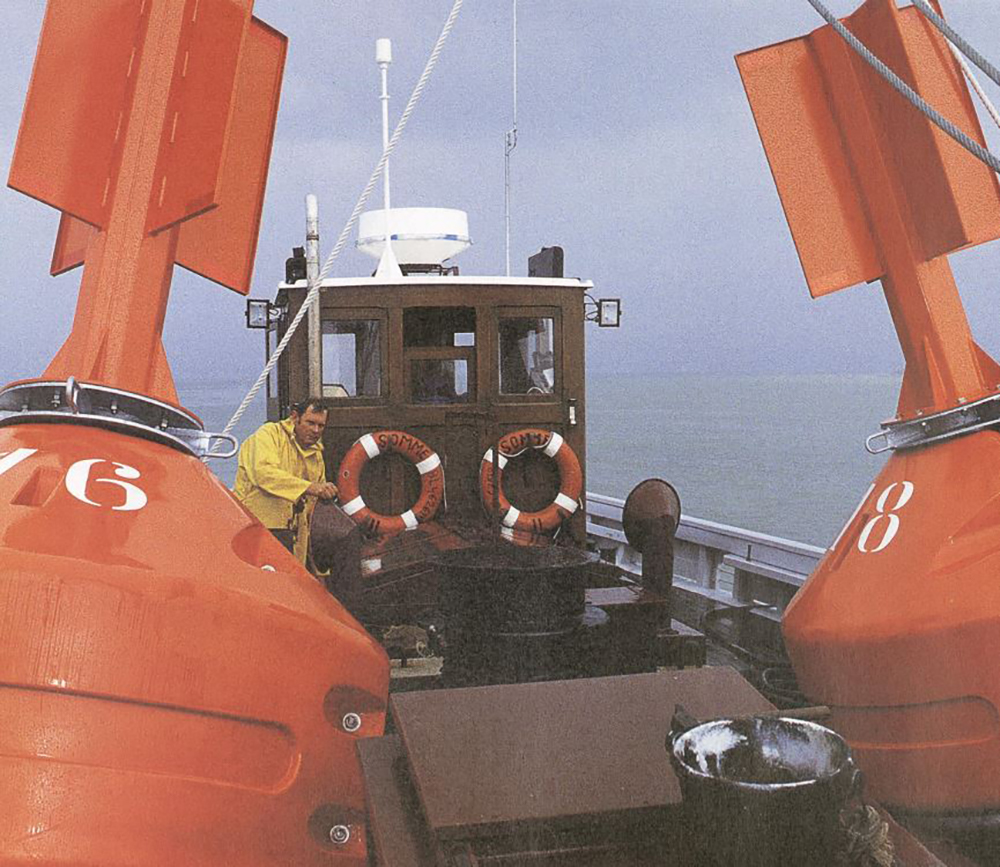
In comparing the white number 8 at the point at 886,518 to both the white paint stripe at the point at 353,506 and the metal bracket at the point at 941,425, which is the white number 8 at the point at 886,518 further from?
the white paint stripe at the point at 353,506

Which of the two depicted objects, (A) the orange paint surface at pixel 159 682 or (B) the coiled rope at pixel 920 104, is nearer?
(B) the coiled rope at pixel 920 104

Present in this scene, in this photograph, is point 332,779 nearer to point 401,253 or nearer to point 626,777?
point 626,777

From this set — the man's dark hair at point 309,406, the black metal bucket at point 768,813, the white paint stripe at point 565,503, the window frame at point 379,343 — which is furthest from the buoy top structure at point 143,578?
the white paint stripe at point 565,503

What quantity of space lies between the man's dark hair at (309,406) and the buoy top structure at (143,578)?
2.53 m

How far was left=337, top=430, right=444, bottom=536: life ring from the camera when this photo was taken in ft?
19.9

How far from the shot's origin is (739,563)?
20.0 ft

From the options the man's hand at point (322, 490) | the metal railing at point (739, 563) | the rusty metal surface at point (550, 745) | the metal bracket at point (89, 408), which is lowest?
the rusty metal surface at point (550, 745)

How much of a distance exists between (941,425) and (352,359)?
3924 millimetres

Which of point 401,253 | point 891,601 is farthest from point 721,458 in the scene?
point 891,601

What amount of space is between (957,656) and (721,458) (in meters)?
46.8

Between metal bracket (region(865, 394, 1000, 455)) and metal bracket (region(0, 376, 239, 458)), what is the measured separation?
2.20 metres

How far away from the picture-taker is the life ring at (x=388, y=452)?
19.9ft

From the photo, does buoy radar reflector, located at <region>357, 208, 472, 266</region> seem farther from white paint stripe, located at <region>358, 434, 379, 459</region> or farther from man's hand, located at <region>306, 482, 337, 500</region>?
man's hand, located at <region>306, 482, 337, 500</region>

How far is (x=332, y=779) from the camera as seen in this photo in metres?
2.40
